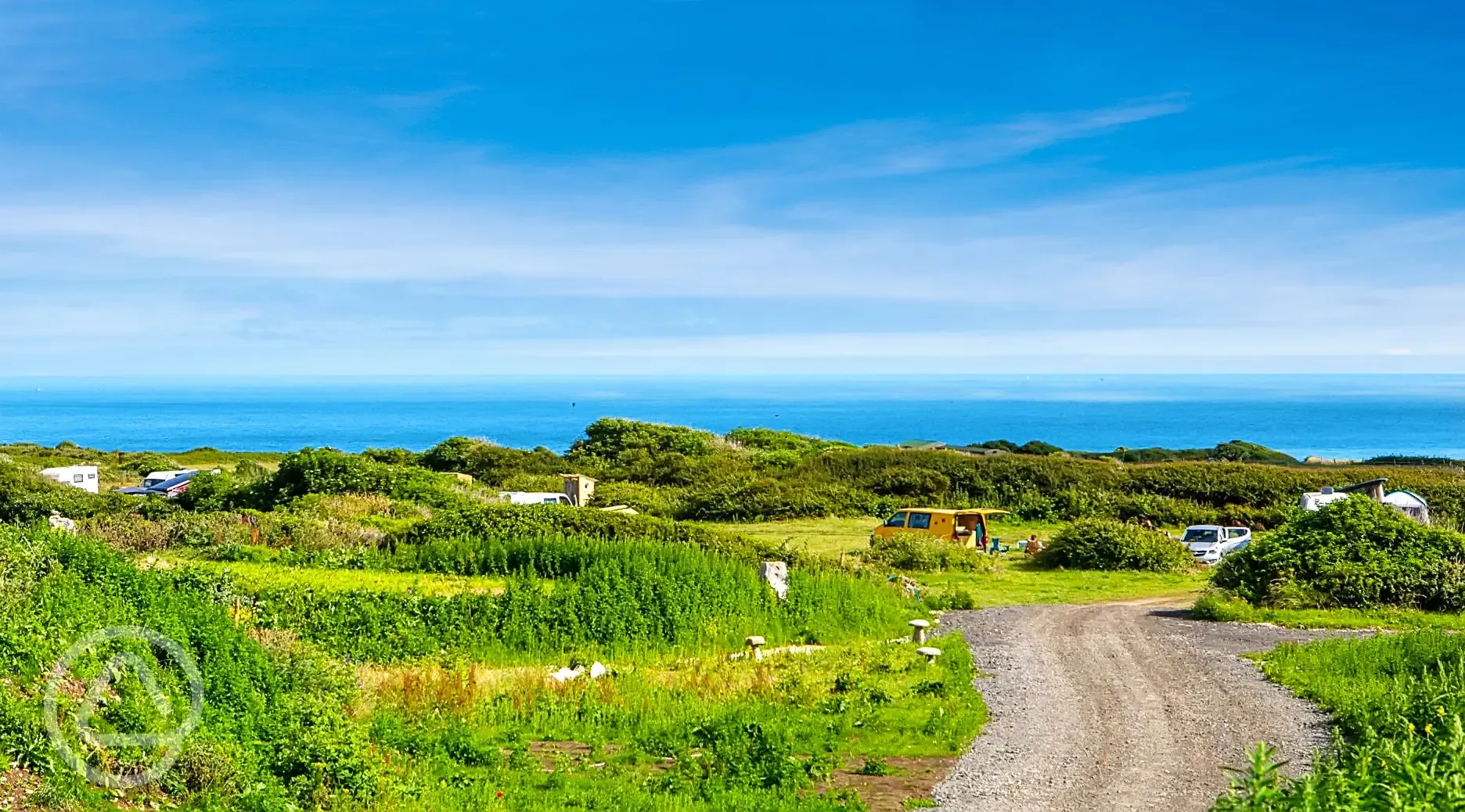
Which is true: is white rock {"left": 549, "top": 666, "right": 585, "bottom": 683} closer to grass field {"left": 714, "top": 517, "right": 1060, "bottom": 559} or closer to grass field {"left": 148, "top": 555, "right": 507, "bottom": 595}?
grass field {"left": 148, "top": 555, "right": 507, "bottom": 595}

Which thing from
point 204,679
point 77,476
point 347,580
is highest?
point 77,476

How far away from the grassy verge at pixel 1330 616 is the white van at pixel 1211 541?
9.78 meters

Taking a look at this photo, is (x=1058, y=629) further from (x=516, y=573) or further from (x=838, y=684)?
(x=516, y=573)

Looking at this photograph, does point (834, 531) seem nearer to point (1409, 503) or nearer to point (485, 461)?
point (1409, 503)

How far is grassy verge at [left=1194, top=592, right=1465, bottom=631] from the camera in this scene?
839 inches

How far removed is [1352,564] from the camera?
77.4 feet

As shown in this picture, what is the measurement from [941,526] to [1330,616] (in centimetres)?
1285

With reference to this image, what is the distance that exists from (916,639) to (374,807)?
11205 millimetres

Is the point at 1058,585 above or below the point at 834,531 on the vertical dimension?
below

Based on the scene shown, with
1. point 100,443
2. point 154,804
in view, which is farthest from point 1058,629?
point 100,443

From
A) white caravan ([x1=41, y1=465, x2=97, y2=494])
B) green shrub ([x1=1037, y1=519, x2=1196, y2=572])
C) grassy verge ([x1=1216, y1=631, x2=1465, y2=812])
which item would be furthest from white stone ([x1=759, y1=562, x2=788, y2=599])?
white caravan ([x1=41, y1=465, x2=97, y2=494])

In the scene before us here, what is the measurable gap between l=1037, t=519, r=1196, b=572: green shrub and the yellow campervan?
2.70 metres

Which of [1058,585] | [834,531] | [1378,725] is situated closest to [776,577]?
[1378,725]

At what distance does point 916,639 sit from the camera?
750 inches
